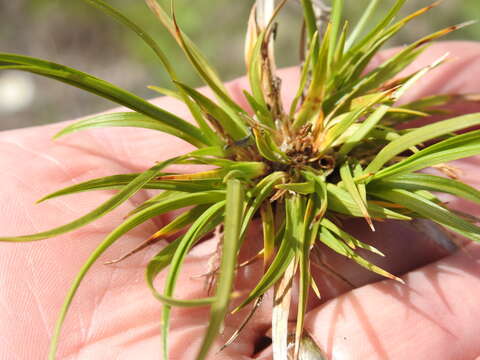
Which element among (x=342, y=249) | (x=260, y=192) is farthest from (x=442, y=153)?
(x=260, y=192)

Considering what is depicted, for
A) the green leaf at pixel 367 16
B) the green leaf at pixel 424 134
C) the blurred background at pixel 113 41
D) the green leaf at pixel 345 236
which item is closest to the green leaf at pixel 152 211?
the green leaf at pixel 345 236

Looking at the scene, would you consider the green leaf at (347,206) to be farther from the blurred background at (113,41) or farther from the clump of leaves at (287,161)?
the blurred background at (113,41)

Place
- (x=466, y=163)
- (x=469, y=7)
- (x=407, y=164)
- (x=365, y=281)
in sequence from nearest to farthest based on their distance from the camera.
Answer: (x=407, y=164)
(x=365, y=281)
(x=466, y=163)
(x=469, y=7)

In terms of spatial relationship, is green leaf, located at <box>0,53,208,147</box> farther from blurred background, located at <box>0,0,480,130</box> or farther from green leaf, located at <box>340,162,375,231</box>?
blurred background, located at <box>0,0,480,130</box>

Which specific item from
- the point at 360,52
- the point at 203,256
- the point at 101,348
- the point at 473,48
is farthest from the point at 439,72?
the point at 101,348

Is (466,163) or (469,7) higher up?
(469,7)

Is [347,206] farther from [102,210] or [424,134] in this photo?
[102,210]

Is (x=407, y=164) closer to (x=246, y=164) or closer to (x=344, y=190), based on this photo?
(x=344, y=190)

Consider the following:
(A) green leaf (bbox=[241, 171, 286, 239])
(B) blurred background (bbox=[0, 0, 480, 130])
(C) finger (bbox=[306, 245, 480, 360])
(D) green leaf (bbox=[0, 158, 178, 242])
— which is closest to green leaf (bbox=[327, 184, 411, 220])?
(A) green leaf (bbox=[241, 171, 286, 239])
